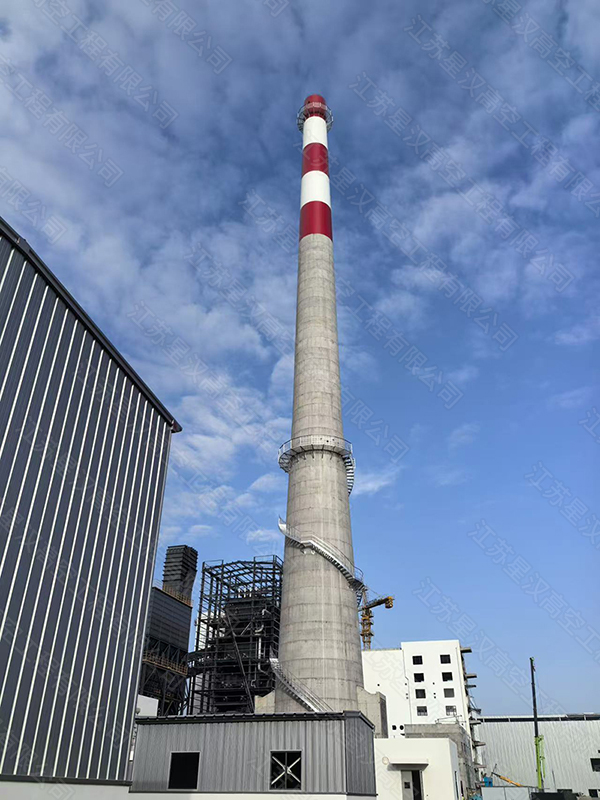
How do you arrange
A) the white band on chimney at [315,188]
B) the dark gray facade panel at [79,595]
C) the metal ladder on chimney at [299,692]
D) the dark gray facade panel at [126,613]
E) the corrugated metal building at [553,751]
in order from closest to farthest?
the dark gray facade panel at [79,595], the dark gray facade panel at [126,613], the metal ladder on chimney at [299,692], the white band on chimney at [315,188], the corrugated metal building at [553,751]

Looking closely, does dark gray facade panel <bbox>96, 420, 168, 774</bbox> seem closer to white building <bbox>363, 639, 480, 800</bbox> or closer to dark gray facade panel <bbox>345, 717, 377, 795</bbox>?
dark gray facade panel <bbox>345, 717, 377, 795</bbox>

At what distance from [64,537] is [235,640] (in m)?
31.8

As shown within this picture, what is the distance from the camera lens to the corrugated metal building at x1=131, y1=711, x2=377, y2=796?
66.3ft

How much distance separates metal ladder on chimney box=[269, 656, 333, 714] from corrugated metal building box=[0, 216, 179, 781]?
38.2 feet

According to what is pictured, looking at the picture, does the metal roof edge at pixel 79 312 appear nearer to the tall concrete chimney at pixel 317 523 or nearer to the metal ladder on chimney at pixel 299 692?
the tall concrete chimney at pixel 317 523

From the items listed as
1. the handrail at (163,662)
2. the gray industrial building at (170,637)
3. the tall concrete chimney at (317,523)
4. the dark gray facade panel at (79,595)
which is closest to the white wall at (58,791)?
the dark gray facade panel at (79,595)

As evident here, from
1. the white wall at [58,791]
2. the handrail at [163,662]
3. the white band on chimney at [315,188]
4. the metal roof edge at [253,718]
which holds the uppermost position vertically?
the white band on chimney at [315,188]

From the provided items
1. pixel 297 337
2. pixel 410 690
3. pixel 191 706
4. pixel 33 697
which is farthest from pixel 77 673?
pixel 410 690

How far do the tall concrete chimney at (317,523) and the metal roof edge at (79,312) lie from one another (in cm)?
1085

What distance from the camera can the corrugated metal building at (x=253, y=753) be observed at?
20.2 m

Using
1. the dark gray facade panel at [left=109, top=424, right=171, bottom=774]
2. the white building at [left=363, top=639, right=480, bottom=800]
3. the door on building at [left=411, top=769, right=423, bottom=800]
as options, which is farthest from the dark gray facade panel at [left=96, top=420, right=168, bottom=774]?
the white building at [left=363, top=639, right=480, bottom=800]

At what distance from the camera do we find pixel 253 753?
818 inches

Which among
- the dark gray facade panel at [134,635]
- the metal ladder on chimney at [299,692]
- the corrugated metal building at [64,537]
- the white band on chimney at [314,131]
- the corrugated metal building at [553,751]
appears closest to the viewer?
the corrugated metal building at [64,537]

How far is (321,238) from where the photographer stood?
42.6m
